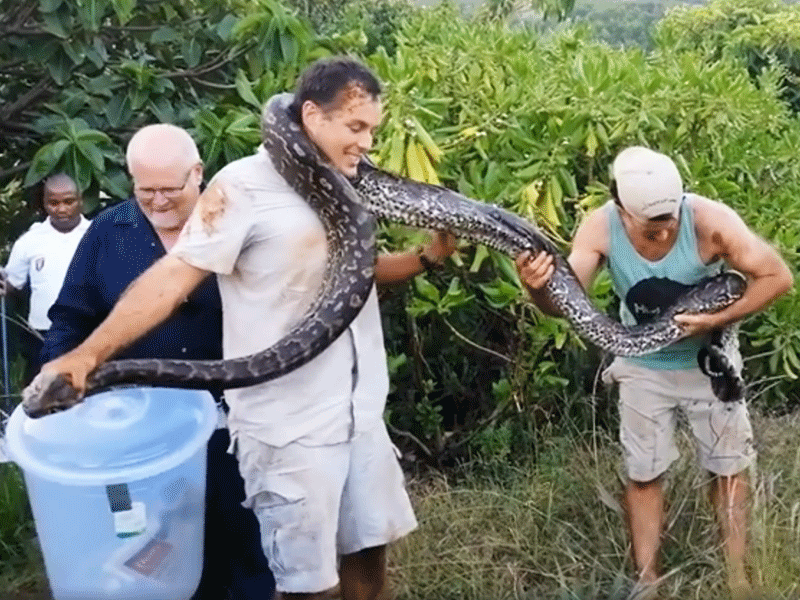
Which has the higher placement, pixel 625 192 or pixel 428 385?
pixel 625 192

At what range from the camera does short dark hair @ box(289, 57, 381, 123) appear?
3408mm

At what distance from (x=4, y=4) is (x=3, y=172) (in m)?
0.81

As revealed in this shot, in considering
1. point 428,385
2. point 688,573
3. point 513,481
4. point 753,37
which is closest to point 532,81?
point 428,385

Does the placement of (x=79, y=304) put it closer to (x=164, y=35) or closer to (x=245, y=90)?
(x=245, y=90)

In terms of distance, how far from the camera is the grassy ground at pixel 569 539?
4.59 metres

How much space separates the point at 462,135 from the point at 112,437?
105 inches

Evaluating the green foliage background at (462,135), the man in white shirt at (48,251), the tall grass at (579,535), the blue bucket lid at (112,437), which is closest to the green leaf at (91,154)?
the green foliage background at (462,135)

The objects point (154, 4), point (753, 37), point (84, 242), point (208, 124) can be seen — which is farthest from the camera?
point (753, 37)

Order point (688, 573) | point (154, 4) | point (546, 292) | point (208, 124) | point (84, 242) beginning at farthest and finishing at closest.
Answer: point (154, 4) → point (208, 124) → point (688, 573) → point (546, 292) → point (84, 242)

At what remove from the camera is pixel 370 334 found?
12.2 feet

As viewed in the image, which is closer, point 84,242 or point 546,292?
point 84,242

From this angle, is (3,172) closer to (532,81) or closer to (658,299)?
(532,81)

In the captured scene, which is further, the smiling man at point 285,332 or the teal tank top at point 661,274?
the teal tank top at point 661,274

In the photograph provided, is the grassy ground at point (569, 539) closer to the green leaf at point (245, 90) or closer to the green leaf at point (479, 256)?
the green leaf at point (479, 256)
